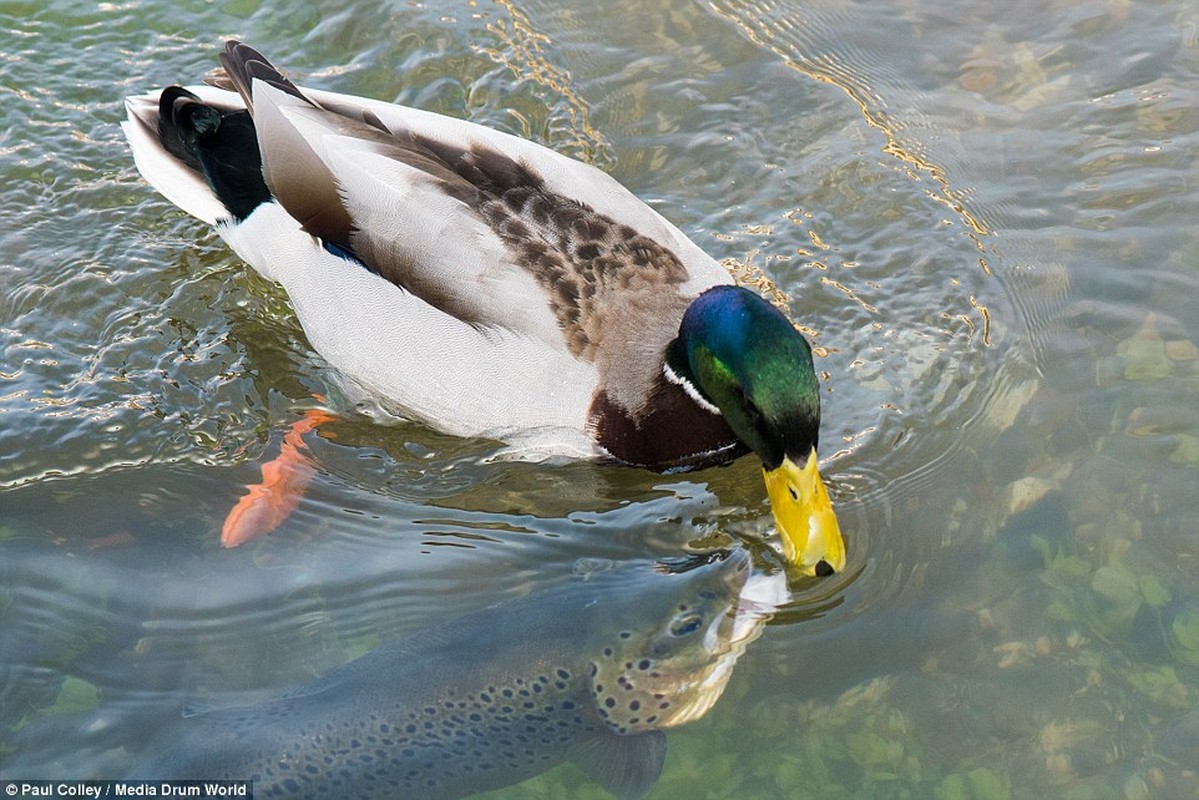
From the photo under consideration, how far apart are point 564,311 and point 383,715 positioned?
148cm

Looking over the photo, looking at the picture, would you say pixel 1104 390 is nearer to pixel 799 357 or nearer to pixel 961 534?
pixel 961 534

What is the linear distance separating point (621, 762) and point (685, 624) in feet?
1.29

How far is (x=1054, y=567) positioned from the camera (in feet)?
13.6

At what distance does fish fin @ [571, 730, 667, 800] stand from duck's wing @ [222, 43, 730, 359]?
1300mm

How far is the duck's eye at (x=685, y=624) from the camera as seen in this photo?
360 centimetres

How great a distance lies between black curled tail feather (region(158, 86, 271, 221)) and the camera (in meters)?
4.95

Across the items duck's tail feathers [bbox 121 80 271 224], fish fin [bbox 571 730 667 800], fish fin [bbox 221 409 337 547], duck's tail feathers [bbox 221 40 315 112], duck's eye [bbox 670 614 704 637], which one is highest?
duck's tail feathers [bbox 221 40 315 112]

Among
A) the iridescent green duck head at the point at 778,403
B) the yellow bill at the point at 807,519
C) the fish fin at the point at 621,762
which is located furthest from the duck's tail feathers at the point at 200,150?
the fish fin at the point at 621,762

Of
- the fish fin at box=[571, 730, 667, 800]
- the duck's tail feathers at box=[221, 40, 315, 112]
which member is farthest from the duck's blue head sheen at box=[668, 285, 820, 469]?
the duck's tail feathers at box=[221, 40, 315, 112]

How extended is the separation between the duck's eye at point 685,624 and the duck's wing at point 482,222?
1038 mm

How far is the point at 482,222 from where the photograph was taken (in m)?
4.42

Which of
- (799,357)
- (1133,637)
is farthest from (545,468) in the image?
(1133,637)

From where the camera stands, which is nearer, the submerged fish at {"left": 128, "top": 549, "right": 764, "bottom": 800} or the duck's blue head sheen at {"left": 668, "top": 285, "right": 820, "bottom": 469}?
the submerged fish at {"left": 128, "top": 549, "right": 764, "bottom": 800}

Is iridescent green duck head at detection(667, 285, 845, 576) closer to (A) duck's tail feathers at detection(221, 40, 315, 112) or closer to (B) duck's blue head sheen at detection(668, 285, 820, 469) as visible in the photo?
(B) duck's blue head sheen at detection(668, 285, 820, 469)
